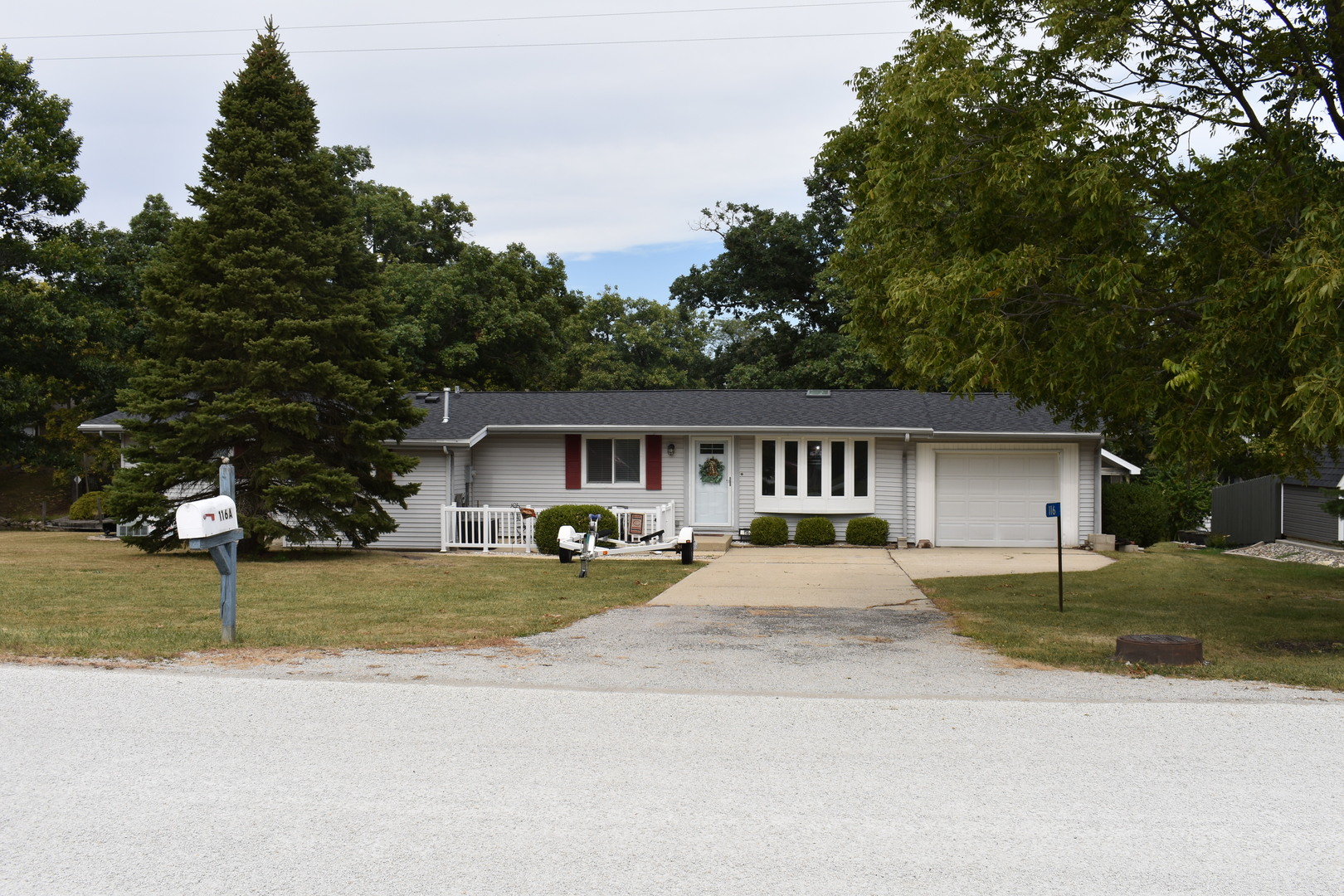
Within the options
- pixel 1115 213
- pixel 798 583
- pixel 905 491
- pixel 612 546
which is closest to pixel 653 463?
pixel 612 546

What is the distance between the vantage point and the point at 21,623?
967 cm

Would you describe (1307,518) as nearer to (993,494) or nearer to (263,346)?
(993,494)

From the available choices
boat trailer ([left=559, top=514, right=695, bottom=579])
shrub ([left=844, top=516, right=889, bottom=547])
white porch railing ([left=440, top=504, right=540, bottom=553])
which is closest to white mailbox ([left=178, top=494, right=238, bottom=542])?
boat trailer ([left=559, top=514, right=695, bottom=579])

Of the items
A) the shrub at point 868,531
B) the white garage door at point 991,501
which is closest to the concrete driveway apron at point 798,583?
the shrub at point 868,531

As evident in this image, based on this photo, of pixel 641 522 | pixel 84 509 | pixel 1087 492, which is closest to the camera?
pixel 641 522

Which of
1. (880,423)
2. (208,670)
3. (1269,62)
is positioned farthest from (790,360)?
(208,670)

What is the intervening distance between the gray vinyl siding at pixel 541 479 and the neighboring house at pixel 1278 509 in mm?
13028

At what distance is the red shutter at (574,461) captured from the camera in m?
22.8

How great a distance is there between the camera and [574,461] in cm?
2277

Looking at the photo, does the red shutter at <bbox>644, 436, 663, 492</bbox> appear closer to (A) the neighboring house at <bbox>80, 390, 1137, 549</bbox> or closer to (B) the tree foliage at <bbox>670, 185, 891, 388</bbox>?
(A) the neighboring house at <bbox>80, 390, 1137, 549</bbox>

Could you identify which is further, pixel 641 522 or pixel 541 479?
pixel 541 479

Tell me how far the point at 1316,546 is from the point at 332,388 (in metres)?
21.8

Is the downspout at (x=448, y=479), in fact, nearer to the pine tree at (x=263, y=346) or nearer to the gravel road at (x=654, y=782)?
the pine tree at (x=263, y=346)

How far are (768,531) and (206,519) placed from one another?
14578 millimetres
